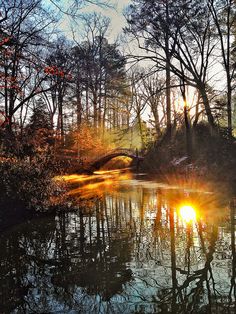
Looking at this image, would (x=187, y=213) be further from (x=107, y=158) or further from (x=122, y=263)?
(x=107, y=158)

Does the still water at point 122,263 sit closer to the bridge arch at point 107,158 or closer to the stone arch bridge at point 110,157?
the stone arch bridge at point 110,157

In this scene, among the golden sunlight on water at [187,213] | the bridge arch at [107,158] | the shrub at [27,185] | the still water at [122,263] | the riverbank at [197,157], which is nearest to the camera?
the still water at [122,263]

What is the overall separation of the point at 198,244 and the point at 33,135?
621 inches

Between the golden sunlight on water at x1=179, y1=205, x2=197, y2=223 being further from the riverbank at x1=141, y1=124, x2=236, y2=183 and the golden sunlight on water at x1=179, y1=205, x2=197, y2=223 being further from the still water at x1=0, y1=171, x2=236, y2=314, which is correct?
the riverbank at x1=141, y1=124, x2=236, y2=183

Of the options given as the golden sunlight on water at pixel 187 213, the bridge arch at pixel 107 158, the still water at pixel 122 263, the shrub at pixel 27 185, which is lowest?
the still water at pixel 122 263

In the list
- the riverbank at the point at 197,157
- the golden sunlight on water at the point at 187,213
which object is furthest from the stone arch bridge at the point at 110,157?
the golden sunlight on water at the point at 187,213

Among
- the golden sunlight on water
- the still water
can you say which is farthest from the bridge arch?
the still water

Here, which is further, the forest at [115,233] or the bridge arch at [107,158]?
the bridge arch at [107,158]

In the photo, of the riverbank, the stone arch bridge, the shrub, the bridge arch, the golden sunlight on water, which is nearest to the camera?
the golden sunlight on water

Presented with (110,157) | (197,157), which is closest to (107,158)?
(110,157)

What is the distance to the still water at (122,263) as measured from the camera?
4.21 metres

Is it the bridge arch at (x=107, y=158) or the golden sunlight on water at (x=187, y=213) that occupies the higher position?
the bridge arch at (x=107, y=158)

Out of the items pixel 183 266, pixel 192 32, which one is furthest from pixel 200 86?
pixel 183 266

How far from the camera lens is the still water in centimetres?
421
